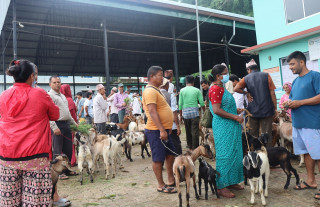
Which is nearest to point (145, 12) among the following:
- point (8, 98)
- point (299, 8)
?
point (299, 8)

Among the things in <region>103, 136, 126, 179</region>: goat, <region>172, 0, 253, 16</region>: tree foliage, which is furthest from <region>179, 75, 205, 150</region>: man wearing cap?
<region>172, 0, 253, 16</region>: tree foliage

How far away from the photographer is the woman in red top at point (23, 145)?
258 centimetres

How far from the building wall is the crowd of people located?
5.45 meters

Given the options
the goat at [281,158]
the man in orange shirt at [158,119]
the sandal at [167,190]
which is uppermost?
the man in orange shirt at [158,119]

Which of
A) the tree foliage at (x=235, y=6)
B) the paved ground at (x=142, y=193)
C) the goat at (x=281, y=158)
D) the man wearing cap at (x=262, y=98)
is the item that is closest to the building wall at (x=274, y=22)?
the man wearing cap at (x=262, y=98)

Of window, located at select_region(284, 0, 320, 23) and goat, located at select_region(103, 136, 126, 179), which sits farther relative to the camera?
window, located at select_region(284, 0, 320, 23)

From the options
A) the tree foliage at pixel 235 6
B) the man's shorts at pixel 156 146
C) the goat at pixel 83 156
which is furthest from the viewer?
the tree foliage at pixel 235 6

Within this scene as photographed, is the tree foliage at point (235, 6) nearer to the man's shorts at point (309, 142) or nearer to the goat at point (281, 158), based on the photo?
the goat at point (281, 158)

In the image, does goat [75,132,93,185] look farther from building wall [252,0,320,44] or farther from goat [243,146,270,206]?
building wall [252,0,320,44]

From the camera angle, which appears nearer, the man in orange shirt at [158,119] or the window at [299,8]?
the man in orange shirt at [158,119]

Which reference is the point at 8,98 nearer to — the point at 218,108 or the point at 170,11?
the point at 218,108

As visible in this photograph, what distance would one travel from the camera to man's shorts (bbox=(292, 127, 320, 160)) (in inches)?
144

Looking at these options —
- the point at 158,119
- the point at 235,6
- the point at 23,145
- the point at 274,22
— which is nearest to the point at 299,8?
the point at 274,22

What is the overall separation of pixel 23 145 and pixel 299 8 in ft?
37.4
